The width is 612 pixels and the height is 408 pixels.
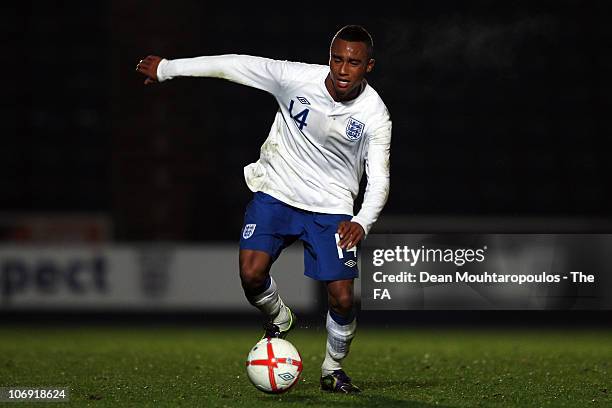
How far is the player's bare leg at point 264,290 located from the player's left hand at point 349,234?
71cm

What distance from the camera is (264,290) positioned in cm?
639

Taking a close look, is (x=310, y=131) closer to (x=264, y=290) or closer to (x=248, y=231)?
(x=248, y=231)

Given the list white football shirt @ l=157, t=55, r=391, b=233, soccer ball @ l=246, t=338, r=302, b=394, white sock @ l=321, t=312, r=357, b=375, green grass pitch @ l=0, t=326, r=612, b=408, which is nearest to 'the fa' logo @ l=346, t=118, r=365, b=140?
white football shirt @ l=157, t=55, r=391, b=233

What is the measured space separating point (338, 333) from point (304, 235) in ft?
1.74

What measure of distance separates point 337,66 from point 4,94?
1018 cm

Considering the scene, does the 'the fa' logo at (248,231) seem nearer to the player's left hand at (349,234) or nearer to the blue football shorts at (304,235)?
the blue football shorts at (304,235)

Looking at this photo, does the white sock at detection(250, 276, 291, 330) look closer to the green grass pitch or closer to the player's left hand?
the green grass pitch

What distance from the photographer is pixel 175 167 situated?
43.6 ft

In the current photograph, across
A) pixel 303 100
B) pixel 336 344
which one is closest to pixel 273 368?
pixel 336 344

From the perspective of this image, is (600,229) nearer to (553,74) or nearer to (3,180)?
(553,74)

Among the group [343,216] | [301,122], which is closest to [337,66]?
[301,122]

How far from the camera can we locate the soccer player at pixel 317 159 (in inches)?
237

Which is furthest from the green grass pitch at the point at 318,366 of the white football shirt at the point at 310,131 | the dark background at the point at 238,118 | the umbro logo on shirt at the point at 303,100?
the dark background at the point at 238,118

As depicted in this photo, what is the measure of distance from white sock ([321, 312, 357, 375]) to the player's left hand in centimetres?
70
